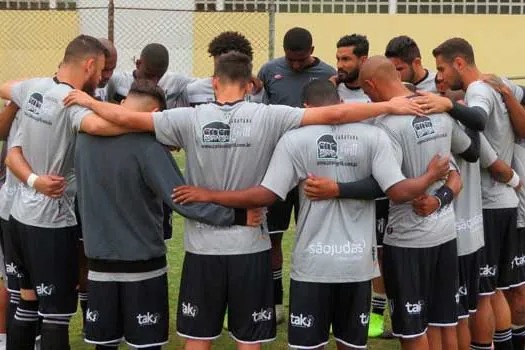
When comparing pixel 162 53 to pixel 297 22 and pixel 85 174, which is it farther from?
pixel 297 22

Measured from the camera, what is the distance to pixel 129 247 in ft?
18.0

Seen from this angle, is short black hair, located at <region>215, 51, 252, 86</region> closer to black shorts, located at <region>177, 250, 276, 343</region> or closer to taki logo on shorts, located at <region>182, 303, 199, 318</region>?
black shorts, located at <region>177, 250, 276, 343</region>

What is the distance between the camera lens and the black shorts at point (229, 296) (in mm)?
5512

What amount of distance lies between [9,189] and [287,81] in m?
2.55

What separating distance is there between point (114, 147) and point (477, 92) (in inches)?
102

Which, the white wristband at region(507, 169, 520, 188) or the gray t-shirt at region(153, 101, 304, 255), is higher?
the gray t-shirt at region(153, 101, 304, 255)

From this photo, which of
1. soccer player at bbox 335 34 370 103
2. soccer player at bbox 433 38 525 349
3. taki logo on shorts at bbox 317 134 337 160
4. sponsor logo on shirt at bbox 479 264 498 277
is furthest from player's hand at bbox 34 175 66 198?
sponsor logo on shirt at bbox 479 264 498 277

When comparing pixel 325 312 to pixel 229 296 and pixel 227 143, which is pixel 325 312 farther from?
pixel 227 143

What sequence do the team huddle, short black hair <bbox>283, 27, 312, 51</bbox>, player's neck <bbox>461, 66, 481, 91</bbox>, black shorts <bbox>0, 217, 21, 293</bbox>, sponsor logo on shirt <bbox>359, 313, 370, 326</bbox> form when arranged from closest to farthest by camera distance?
the team huddle
sponsor logo on shirt <bbox>359, 313, 370, 326</bbox>
black shorts <bbox>0, 217, 21, 293</bbox>
player's neck <bbox>461, 66, 481, 91</bbox>
short black hair <bbox>283, 27, 312, 51</bbox>

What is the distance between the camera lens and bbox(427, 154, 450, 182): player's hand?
5645 mm

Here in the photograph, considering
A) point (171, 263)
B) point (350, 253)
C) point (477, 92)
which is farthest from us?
point (171, 263)

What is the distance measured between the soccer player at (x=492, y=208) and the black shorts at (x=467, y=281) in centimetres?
21

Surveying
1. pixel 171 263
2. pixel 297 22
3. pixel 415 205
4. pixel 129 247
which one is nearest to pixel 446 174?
pixel 415 205

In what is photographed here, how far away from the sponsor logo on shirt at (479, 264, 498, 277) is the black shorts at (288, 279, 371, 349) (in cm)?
137
